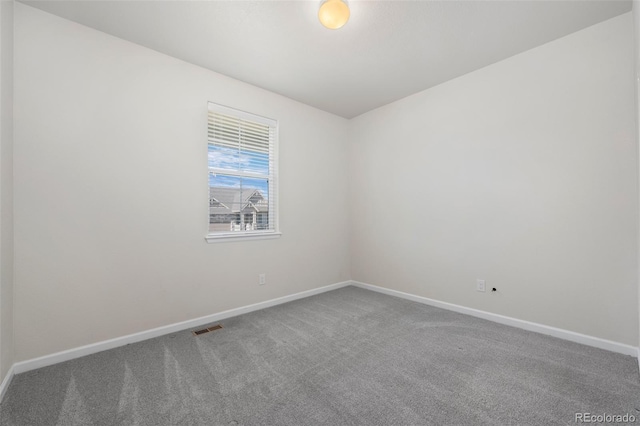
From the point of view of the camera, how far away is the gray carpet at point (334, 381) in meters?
1.49

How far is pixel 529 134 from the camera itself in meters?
2.53

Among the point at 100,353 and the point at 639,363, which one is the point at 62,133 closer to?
the point at 100,353

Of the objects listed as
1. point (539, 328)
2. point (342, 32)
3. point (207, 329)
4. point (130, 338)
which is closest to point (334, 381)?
point (207, 329)

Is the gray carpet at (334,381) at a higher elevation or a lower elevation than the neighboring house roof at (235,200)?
lower

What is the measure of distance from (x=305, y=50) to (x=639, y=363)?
3.55m

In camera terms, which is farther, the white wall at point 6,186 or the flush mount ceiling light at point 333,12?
the flush mount ceiling light at point 333,12

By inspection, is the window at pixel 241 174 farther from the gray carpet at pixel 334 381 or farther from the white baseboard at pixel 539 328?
the white baseboard at pixel 539 328

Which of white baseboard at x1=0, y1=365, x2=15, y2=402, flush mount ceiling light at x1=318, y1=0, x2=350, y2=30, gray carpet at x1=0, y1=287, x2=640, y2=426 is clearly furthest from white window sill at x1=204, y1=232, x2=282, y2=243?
flush mount ceiling light at x1=318, y1=0, x2=350, y2=30

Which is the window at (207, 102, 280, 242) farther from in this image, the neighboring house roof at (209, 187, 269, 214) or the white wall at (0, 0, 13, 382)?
the white wall at (0, 0, 13, 382)

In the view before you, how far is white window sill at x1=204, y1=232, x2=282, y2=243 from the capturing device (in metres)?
2.85

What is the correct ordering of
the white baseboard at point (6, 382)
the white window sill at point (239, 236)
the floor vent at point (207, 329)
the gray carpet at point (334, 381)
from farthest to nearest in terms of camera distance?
the white window sill at point (239, 236) → the floor vent at point (207, 329) → the white baseboard at point (6, 382) → the gray carpet at point (334, 381)

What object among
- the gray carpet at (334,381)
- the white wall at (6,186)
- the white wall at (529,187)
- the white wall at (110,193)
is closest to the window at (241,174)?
the white wall at (110,193)

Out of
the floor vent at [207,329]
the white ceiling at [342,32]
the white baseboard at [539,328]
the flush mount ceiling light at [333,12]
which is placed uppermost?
the white ceiling at [342,32]

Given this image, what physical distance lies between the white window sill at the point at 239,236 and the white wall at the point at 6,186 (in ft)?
4.45
